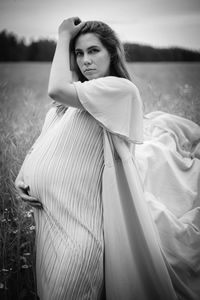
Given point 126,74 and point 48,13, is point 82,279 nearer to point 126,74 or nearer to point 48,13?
point 126,74

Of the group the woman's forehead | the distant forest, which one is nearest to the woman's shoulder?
the woman's forehead

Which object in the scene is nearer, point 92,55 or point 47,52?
point 92,55

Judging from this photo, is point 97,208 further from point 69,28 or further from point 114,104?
point 69,28

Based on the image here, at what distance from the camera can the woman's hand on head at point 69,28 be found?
→ 1.14m

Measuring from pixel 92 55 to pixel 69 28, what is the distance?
136 mm

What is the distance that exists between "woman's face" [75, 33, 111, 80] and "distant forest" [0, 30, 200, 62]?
104cm

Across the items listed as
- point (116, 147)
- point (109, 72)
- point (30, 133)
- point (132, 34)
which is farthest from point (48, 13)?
point (116, 147)

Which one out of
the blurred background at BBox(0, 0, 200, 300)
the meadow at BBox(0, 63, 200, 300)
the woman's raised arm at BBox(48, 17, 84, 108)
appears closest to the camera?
the woman's raised arm at BBox(48, 17, 84, 108)

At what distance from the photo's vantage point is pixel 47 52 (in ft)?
7.30

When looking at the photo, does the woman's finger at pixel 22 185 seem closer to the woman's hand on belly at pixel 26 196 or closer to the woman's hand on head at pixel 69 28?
the woman's hand on belly at pixel 26 196

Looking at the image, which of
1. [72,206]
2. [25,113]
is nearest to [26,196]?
[72,206]

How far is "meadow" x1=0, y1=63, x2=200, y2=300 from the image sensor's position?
Answer: 161 centimetres

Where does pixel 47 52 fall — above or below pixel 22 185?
above

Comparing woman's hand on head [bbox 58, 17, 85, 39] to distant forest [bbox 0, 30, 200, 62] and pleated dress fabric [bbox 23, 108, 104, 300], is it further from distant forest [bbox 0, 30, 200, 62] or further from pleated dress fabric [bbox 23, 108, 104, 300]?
distant forest [bbox 0, 30, 200, 62]
